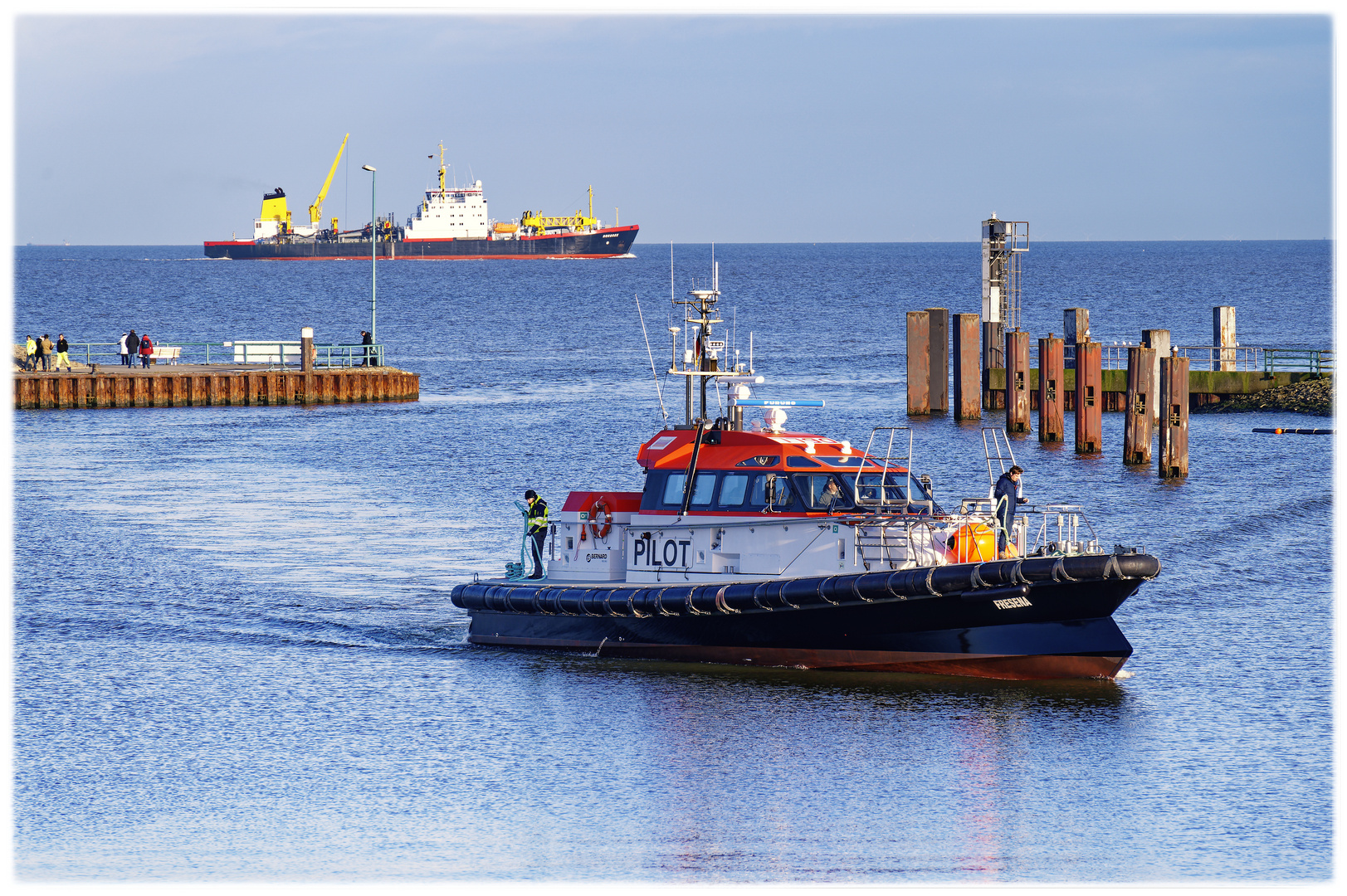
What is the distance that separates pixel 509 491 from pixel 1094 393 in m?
14.0

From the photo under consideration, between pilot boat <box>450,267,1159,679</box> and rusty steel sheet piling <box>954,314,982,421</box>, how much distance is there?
22.3 m

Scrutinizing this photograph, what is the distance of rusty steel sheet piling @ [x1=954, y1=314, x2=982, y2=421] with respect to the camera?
141 feet

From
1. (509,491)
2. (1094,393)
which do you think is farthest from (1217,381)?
(509,491)

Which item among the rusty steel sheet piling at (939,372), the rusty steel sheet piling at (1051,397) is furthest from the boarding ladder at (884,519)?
the rusty steel sheet piling at (939,372)

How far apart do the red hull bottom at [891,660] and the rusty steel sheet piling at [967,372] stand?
78.2 ft

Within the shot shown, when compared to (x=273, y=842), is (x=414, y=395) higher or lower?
higher

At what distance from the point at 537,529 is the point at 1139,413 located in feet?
62.6

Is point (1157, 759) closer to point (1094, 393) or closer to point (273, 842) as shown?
point (273, 842)

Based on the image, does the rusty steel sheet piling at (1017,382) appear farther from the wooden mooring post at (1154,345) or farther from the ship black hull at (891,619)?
the ship black hull at (891,619)

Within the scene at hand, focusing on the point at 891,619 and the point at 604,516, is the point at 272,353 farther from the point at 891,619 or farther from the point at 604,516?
the point at 891,619

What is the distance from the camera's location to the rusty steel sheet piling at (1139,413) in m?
36.3

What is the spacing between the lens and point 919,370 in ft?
151

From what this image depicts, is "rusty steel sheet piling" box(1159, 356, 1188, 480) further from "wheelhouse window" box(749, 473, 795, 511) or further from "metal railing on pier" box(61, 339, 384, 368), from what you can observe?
"metal railing on pier" box(61, 339, 384, 368)

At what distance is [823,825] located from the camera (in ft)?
48.4
